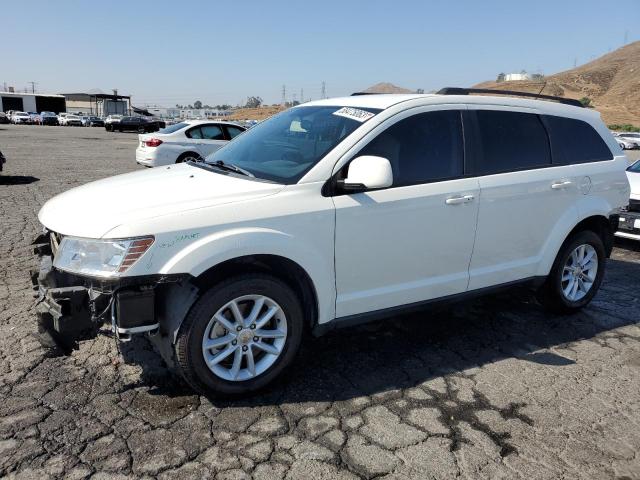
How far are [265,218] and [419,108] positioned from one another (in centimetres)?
149

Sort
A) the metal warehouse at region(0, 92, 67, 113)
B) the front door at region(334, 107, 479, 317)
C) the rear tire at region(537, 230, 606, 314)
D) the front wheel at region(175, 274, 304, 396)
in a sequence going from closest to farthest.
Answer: the front wheel at region(175, 274, 304, 396)
the front door at region(334, 107, 479, 317)
the rear tire at region(537, 230, 606, 314)
the metal warehouse at region(0, 92, 67, 113)

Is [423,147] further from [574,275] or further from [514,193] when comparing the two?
[574,275]

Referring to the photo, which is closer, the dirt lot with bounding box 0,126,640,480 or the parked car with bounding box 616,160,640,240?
the dirt lot with bounding box 0,126,640,480

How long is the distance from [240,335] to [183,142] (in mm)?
11508

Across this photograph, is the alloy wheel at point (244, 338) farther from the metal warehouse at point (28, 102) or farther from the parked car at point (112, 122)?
the metal warehouse at point (28, 102)

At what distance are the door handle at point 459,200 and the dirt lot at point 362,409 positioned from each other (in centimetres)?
115

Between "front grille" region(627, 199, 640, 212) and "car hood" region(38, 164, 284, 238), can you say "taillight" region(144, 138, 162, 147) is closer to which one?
"car hood" region(38, 164, 284, 238)

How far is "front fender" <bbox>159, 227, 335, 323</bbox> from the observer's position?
2.95m

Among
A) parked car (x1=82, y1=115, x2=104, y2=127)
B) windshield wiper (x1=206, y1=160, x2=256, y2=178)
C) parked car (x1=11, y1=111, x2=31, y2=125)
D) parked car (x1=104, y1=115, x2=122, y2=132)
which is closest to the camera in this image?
windshield wiper (x1=206, y1=160, x2=256, y2=178)

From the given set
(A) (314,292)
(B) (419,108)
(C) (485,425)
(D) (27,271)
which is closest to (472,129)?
(B) (419,108)

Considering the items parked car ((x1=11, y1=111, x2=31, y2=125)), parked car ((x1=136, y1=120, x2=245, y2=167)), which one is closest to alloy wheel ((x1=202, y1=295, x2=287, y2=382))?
parked car ((x1=136, y1=120, x2=245, y2=167))

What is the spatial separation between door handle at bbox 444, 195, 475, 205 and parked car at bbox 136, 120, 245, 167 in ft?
34.7

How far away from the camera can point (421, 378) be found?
369 centimetres

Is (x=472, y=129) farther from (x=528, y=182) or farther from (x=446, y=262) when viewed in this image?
(x=446, y=262)
